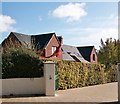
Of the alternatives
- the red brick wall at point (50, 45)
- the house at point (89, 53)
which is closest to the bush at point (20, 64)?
the red brick wall at point (50, 45)

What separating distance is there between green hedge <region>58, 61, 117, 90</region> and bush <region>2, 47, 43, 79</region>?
2.77m

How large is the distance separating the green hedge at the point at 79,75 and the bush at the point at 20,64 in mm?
2770

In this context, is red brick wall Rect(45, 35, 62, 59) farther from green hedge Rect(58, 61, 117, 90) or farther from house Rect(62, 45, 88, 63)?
green hedge Rect(58, 61, 117, 90)

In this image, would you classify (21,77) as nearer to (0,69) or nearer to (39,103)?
(0,69)

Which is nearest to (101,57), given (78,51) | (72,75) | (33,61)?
(78,51)

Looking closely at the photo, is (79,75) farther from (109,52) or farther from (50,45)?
(109,52)

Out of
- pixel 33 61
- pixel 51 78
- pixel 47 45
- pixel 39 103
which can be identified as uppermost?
pixel 47 45

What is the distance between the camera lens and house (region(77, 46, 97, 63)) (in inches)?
2152

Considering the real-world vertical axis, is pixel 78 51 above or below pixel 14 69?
above

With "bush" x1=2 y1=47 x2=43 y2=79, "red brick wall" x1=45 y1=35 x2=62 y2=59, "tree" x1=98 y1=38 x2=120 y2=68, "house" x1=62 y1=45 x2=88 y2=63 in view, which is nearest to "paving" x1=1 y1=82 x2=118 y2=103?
"bush" x1=2 y1=47 x2=43 y2=79

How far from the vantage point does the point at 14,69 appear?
652 inches

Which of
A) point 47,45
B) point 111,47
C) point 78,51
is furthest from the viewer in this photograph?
point 78,51

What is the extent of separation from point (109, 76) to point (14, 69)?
17.0 meters

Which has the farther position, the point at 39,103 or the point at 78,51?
the point at 78,51
